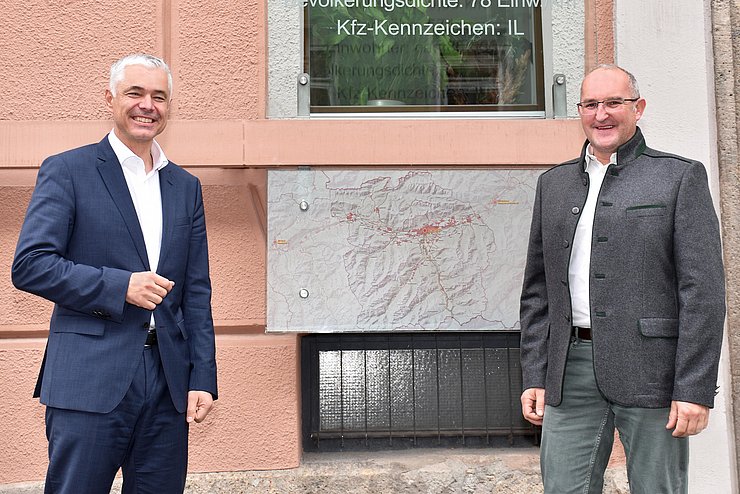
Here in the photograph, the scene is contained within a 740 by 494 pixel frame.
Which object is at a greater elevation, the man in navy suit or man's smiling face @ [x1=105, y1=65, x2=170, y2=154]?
man's smiling face @ [x1=105, y1=65, x2=170, y2=154]

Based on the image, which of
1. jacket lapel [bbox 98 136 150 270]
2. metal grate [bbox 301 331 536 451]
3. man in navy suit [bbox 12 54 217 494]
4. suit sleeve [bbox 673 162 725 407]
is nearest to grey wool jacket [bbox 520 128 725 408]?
suit sleeve [bbox 673 162 725 407]

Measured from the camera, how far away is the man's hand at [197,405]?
2432 millimetres

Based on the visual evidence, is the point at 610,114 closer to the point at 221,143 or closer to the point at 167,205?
the point at 167,205

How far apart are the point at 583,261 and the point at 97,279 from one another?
61.7 inches

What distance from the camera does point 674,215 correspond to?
7.46ft

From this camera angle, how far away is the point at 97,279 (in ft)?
7.07

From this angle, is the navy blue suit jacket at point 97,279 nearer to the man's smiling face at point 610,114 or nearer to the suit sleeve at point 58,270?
the suit sleeve at point 58,270

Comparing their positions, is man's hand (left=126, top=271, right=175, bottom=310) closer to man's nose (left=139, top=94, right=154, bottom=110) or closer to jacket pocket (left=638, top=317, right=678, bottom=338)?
man's nose (left=139, top=94, right=154, bottom=110)

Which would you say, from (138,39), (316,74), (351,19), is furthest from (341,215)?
(138,39)

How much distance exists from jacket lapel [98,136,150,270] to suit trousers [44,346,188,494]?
35cm

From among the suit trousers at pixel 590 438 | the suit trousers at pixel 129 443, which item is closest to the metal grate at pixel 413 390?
the suit trousers at pixel 590 438

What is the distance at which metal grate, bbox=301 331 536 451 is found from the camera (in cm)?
426

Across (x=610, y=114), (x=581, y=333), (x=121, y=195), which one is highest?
(x=610, y=114)

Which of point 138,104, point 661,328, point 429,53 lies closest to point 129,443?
point 138,104
